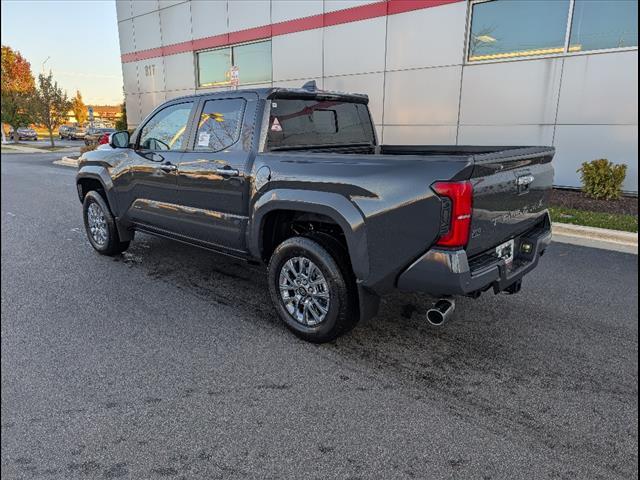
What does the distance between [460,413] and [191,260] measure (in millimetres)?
3820

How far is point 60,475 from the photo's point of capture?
2.17 meters

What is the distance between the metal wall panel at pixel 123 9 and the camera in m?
→ 18.7

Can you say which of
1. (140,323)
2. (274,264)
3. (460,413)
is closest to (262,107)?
(274,264)

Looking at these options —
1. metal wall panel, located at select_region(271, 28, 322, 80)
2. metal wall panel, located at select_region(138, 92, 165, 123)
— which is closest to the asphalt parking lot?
metal wall panel, located at select_region(271, 28, 322, 80)

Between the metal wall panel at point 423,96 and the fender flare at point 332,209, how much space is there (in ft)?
27.2

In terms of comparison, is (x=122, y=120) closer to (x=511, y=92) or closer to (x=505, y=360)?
(x=511, y=92)

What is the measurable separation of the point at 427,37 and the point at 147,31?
12421mm

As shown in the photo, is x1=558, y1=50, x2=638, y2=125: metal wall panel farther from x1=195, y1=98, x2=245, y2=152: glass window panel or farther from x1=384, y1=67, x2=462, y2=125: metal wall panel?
x1=195, y1=98, x2=245, y2=152: glass window panel

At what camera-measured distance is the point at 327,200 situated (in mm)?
3176

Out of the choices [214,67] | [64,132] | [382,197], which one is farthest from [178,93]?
[64,132]

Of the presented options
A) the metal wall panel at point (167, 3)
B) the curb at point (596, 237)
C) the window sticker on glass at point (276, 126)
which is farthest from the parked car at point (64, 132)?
the curb at point (596, 237)

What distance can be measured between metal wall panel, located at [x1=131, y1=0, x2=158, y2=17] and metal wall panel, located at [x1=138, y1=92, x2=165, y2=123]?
3.09 metres

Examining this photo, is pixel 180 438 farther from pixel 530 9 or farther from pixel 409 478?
pixel 530 9

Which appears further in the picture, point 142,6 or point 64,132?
point 64,132
